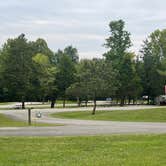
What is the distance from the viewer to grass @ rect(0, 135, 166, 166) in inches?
429

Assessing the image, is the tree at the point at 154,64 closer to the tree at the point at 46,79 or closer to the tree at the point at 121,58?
the tree at the point at 121,58

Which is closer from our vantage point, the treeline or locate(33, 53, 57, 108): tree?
the treeline

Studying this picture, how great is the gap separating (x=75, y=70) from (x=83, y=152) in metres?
75.0

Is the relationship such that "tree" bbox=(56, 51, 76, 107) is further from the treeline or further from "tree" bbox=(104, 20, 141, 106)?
"tree" bbox=(104, 20, 141, 106)

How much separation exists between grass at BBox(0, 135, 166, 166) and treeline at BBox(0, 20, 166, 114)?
56489 mm

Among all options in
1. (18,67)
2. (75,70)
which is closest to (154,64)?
(75,70)

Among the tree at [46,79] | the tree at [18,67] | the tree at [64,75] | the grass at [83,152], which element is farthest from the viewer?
the tree at [64,75]

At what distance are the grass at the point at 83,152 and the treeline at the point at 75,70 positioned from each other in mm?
56489

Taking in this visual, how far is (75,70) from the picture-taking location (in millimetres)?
87688

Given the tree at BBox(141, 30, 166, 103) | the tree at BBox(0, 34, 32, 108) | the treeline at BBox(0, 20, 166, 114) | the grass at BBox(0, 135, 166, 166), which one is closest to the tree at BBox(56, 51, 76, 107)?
the treeline at BBox(0, 20, 166, 114)

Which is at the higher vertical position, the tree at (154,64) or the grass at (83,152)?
the tree at (154,64)

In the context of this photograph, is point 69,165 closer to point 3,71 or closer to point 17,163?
point 17,163

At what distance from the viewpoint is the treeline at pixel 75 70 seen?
8112cm

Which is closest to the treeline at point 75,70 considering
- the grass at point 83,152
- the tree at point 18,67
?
the tree at point 18,67
